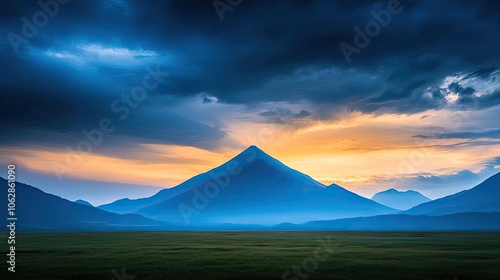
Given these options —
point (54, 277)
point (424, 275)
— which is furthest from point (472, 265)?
point (54, 277)

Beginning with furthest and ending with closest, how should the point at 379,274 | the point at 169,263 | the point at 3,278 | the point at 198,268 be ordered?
the point at 169,263
the point at 198,268
the point at 379,274
the point at 3,278

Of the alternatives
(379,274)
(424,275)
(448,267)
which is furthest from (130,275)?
(448,267)

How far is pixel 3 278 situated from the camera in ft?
94.7

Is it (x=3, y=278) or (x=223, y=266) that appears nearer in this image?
(x=3, y=278)

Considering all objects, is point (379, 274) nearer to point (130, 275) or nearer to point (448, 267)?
point (448, 267)

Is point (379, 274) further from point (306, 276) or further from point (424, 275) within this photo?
point (306, 276)

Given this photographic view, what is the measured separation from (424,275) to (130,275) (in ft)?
74.0

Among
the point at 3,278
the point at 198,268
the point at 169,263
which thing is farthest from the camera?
the point at 169,263

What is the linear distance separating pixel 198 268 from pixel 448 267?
2183 centimetres

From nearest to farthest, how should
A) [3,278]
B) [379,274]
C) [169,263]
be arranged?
[3,278]
[379,274]
[169,263]

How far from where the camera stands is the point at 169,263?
3812 centimetres

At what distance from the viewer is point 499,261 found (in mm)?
39188

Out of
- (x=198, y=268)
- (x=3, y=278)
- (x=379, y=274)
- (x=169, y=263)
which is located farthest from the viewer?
(x=169, y=263)

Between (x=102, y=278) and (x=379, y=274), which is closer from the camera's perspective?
(x=102, y=278)
